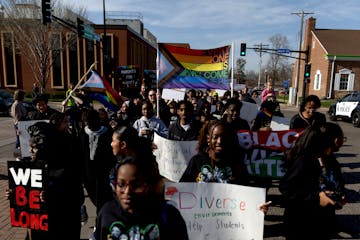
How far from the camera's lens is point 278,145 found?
13.3 ft

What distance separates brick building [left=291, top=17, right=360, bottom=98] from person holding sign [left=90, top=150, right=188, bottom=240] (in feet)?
128

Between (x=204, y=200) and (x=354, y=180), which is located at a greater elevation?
(x=204, y=200)

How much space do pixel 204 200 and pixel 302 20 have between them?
119 ft

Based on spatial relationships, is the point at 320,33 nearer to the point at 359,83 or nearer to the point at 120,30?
the point at 359,83

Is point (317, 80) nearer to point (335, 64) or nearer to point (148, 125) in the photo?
point (335, 64)

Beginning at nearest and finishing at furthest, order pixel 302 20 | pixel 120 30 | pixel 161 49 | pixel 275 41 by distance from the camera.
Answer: pixel 161 49 < pixel 120 30 < pixel 302 20 < pixel 275 41

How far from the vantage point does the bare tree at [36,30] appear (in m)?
23.4

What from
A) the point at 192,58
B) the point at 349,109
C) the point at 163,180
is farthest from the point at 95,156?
the point at 349,109

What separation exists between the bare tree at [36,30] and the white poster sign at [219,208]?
2203 centimetres

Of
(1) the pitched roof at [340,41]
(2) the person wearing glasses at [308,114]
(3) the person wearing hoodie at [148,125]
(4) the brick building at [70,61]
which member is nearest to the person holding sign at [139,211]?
(3) the person wearing hoodie at [148,125]

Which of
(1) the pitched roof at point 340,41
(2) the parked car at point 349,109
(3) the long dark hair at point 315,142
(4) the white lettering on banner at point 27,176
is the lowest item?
(2) the parked car at point 349,109

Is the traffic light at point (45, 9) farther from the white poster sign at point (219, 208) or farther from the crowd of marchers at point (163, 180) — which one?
the white poster sign at point (219, 208)

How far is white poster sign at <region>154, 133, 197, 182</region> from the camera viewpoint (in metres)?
4.23

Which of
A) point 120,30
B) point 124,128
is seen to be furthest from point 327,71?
point 124,128
